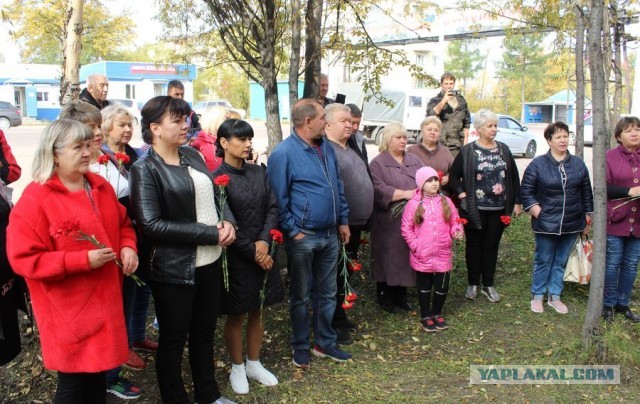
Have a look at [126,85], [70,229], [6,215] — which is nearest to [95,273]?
[70,229]

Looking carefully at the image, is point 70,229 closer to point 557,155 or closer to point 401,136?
point 401,136

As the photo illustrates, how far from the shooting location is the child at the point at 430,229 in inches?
210

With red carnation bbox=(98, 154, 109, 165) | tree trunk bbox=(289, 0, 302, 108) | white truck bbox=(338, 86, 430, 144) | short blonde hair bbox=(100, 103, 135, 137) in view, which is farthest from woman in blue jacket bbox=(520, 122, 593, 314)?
white truck bbox=(338, 86, 430, 144)

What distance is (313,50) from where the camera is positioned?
6945 millimetres

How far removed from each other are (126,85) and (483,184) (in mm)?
46297

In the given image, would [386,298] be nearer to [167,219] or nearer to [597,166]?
[597,166]

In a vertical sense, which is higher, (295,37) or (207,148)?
(295,37)

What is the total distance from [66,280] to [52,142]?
0.71m

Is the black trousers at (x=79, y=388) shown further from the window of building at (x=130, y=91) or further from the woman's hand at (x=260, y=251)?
the window of building at (x=130, y=91)

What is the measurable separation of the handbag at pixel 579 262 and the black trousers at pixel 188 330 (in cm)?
380

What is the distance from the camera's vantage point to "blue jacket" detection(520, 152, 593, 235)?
568 cm

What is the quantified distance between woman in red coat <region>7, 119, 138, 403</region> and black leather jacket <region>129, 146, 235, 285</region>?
0.29 meters

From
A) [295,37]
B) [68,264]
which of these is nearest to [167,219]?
[68,264]

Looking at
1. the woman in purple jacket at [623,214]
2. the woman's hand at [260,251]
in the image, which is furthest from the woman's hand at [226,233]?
the woman in purple jacket at [623,214]
